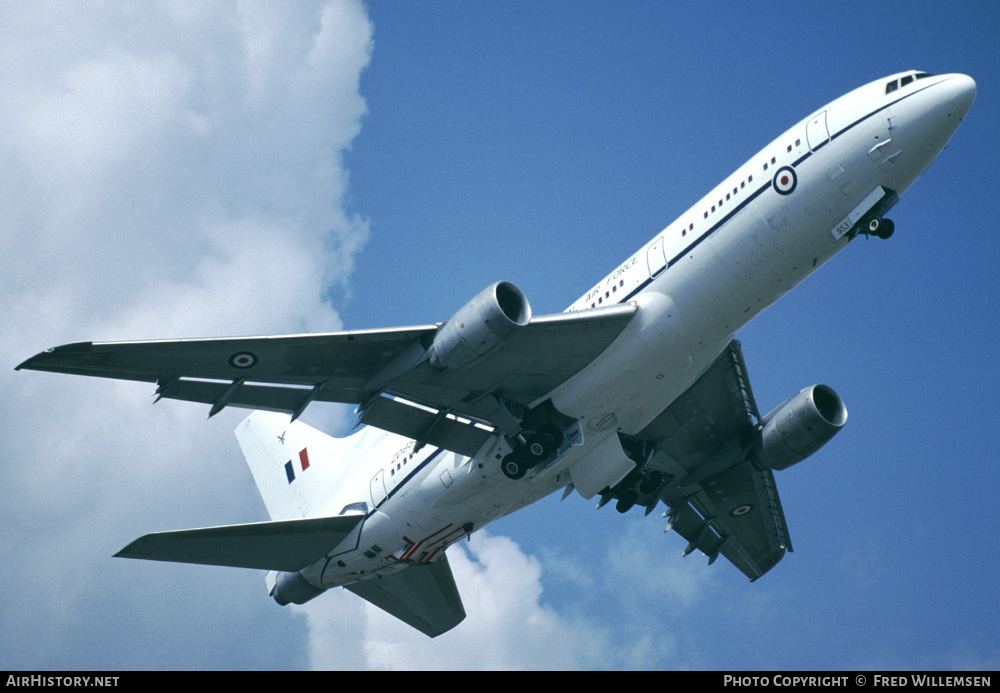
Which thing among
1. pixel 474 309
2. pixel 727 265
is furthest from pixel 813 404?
pixel 474 309

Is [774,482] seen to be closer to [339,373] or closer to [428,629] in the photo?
[428,629]

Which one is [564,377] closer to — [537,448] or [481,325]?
[537,448]

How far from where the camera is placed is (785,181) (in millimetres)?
21656

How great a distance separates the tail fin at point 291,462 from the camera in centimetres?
2984

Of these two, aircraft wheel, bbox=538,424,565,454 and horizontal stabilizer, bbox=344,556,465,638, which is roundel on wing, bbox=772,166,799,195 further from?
horizontal stabilizer, bbox=344,556,465,638

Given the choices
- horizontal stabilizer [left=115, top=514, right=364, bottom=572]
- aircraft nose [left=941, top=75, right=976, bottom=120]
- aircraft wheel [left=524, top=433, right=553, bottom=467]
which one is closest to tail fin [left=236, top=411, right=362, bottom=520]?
horizontal stabilizer [left=115, top=514, right=364, bottom=572]

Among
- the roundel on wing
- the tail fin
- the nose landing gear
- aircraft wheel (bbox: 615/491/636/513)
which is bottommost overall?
aircraft wheel (bbox: 615/491/636/513)

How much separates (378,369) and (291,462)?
35.2ft

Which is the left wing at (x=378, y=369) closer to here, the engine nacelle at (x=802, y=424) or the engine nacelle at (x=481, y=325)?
the engine nacelle at (x=481, y=325)

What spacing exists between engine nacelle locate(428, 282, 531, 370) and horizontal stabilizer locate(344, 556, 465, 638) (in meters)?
10.0

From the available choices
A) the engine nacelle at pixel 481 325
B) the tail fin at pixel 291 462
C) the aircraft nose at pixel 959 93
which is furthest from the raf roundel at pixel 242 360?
the aircraft nose at pixel 959 93

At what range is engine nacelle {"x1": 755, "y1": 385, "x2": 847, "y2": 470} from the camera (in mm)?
26844

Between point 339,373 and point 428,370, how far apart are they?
6.38 feet

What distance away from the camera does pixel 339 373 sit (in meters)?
21.9
